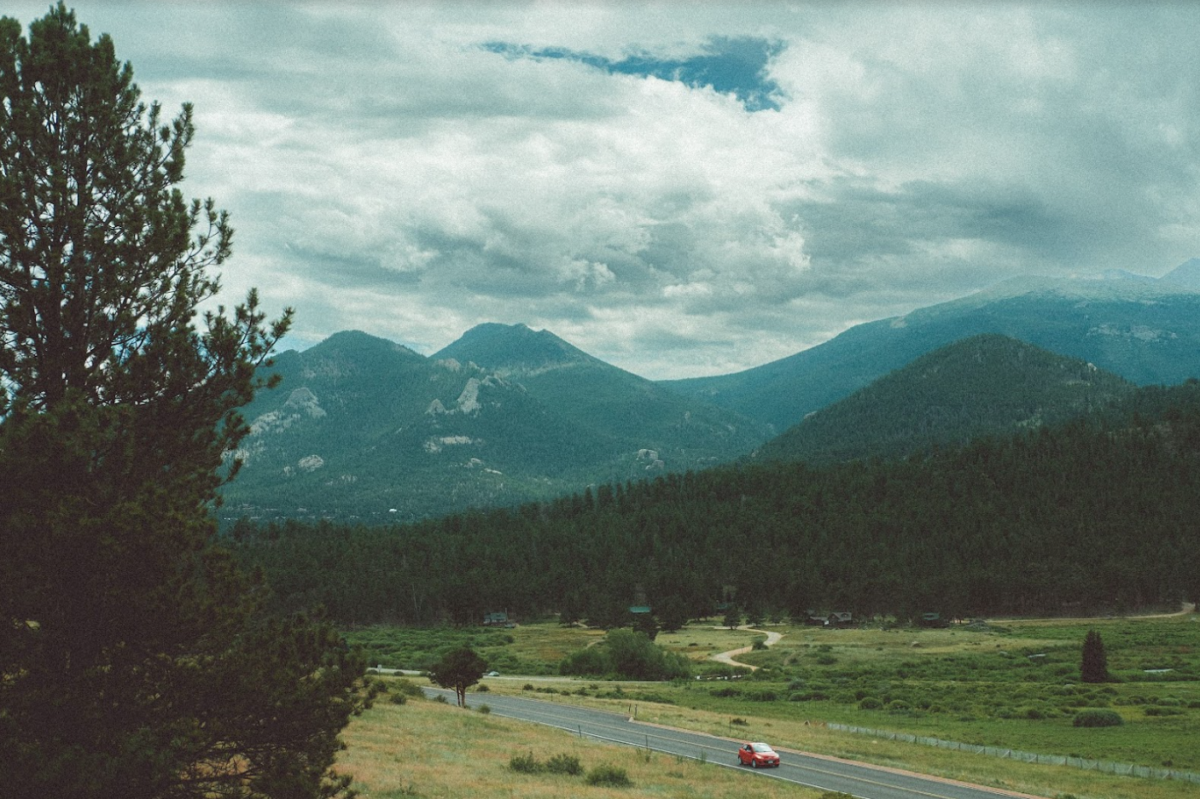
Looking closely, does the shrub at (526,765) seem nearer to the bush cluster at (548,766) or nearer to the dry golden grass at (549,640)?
the bush cluster at (548,766)

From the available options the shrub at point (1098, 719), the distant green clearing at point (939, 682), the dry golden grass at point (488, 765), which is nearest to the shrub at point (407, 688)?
the dry golden grass at point (488, 765)

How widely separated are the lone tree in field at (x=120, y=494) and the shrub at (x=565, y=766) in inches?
871

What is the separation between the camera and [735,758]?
148ft

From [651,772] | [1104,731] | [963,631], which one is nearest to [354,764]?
[651,772]

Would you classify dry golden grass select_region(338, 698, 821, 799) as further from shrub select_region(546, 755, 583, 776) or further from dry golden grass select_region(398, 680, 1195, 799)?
shrub select_region(546, 755, 583, 776)

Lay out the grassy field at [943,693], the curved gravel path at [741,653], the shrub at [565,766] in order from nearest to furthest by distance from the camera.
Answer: the shrub at [565,766]
the grassy field at [943,693]
the curved gravel path at [741,653]

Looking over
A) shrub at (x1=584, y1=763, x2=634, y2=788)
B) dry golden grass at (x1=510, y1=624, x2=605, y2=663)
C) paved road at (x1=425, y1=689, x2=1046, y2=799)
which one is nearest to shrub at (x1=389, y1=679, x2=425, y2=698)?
paved road at (x1=425, y1=689, x2=1046, y2=799)

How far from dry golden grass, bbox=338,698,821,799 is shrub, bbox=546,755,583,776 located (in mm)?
755

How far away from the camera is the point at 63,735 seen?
519 inches

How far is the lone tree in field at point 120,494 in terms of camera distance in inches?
515

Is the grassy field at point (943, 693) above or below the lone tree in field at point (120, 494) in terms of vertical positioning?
below

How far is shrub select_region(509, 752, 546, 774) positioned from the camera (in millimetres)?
35062

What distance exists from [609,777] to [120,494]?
83.9 ft

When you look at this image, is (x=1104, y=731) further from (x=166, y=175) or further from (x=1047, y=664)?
(x=166, y=175)
